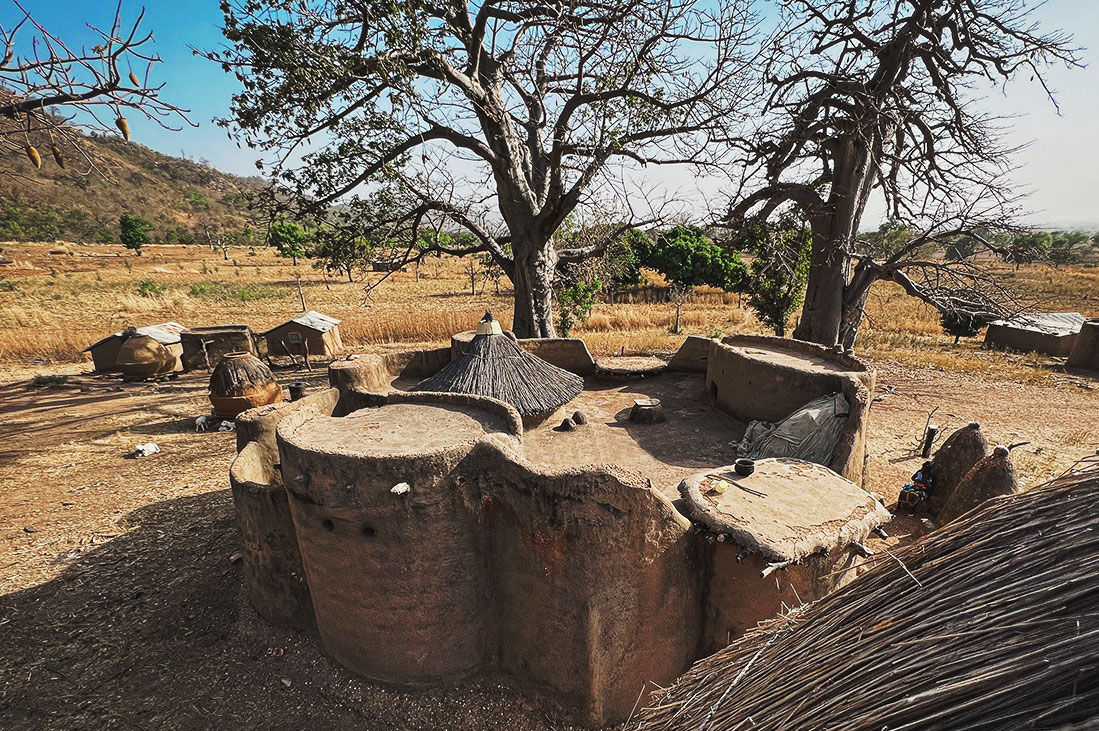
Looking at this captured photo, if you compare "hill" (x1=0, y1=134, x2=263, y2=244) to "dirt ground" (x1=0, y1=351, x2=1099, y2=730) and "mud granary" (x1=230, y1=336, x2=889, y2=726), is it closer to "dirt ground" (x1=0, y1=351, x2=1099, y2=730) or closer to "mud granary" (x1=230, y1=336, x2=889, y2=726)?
"dirt ground" (x1=0, y1=351, x2=1099, y2=730)

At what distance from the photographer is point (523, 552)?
5.63 metres

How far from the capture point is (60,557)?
8906mm

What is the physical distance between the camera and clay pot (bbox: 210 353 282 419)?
46.0ft

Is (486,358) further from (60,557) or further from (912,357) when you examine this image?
(912,357)

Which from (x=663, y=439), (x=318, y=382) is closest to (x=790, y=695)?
(x=663, y=439)

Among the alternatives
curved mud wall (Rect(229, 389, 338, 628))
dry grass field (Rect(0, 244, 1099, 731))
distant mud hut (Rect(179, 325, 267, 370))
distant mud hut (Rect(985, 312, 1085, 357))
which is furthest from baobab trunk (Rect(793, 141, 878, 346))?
distant mud hut (Rect(179, 325, 267, 370))

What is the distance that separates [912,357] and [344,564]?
23045 mm

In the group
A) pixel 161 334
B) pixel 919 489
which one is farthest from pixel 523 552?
pixel 161 334

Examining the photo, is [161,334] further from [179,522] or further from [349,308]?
[349,308]

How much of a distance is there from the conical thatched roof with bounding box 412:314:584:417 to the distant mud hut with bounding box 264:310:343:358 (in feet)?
48.7

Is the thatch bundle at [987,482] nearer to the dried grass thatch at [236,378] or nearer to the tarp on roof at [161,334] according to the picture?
the dried grass thatch at [236,378]

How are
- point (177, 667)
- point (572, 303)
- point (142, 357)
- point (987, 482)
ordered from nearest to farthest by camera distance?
point (177, 667)
point (987, 482)
point (142, 357)
point (572, 303)

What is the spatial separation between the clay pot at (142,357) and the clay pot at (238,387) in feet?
26.8

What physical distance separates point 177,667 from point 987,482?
38.4 ft
